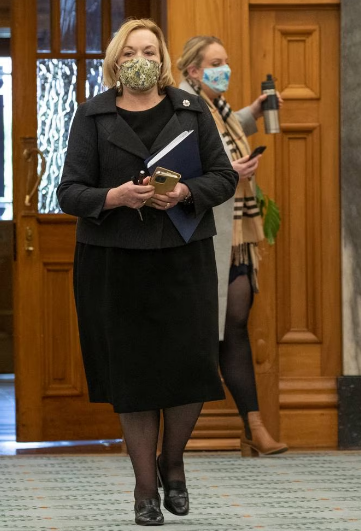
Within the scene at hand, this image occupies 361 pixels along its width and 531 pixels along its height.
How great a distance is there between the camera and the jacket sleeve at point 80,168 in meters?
3.46

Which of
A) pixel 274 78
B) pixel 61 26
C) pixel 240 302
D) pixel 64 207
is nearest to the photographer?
pixel 64 207

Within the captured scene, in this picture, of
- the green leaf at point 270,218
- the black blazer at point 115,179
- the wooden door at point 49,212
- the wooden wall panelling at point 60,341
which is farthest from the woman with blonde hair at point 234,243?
the black blazer at point 115,179

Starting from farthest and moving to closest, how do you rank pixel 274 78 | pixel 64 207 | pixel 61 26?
1. pixel 61 26
2. pixel 274 78
3. pixel 64 207

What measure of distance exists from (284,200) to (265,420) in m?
0.91

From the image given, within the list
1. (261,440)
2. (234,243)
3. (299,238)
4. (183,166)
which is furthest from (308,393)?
(183,166)

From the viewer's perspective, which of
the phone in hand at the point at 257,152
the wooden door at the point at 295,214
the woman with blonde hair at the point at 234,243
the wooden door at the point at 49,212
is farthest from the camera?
the wooden door at the point at 49,212

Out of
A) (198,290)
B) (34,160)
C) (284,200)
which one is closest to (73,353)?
(34,160)

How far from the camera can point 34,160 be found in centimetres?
574

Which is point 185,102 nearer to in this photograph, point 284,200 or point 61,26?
point 284,200

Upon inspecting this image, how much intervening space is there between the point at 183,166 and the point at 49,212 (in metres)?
2.33

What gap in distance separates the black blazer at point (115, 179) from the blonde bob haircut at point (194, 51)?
1.26 m

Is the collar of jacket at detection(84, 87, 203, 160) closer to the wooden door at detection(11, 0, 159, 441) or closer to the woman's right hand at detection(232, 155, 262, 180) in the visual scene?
the woman's right hand at detection(232, 155, 262, 180)

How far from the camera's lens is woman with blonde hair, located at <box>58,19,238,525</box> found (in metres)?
3.48

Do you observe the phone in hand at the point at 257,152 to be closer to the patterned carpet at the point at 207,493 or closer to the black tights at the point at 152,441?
the patterned carpet at the point at 207,493
